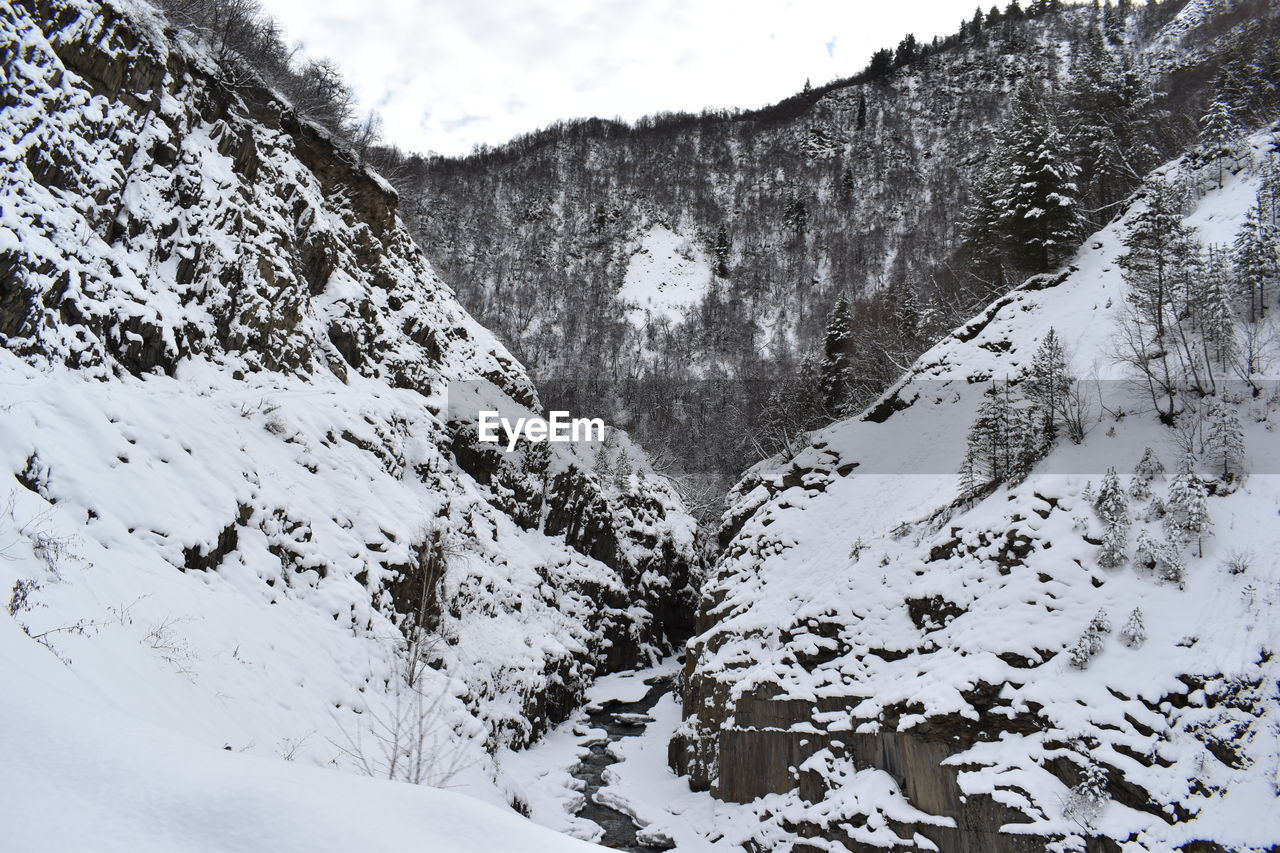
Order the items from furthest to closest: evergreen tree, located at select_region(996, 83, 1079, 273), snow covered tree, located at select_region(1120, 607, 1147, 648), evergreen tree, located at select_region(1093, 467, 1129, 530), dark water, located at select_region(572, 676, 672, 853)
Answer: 1. evergreen tree, located at select_region(996, 83, 1079, 273)
2. dark water, located at select_region(572, 676, 672, 853)
3. evergreen tree, located at select_region(1093, 467, 1129, 530)
4. snow covered tree, located at select_region(1120, 607, 1147, 648)

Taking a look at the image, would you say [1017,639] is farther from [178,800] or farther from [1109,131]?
[1109,131]

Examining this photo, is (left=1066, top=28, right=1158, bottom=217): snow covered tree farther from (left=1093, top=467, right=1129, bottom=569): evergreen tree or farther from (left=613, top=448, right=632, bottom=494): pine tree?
(left=613, top=448, right=632, bottom=494): pine tree

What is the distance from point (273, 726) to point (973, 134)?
4680 inches

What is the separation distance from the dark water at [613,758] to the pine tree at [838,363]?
56.2 feet

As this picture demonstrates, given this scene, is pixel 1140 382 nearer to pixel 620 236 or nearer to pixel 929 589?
pixel 929 589

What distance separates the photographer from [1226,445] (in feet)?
40.4

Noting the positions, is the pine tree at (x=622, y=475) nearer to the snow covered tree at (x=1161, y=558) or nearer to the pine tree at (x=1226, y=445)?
the snow covered tree at (x=1161, y=558)

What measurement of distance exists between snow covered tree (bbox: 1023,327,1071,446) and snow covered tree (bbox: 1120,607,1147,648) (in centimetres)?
552

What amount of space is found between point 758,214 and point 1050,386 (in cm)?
9411

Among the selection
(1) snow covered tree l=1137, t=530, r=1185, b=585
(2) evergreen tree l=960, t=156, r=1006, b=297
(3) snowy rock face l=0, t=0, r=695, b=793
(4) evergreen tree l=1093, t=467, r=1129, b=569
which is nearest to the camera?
(3) snowy rock face l=0, t=0, r=695, b=793

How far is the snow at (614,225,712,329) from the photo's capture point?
269 ft

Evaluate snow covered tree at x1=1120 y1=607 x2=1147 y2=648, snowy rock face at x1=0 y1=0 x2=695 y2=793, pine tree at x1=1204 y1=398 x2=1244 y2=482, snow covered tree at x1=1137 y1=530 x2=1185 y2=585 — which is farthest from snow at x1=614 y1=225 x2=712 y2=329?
snow covered tree at x1=1120 y1=607 x2=1147 y2=648

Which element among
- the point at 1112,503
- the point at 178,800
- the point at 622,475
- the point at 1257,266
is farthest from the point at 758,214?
Result: the point at 178,800

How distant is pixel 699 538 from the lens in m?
38.3
